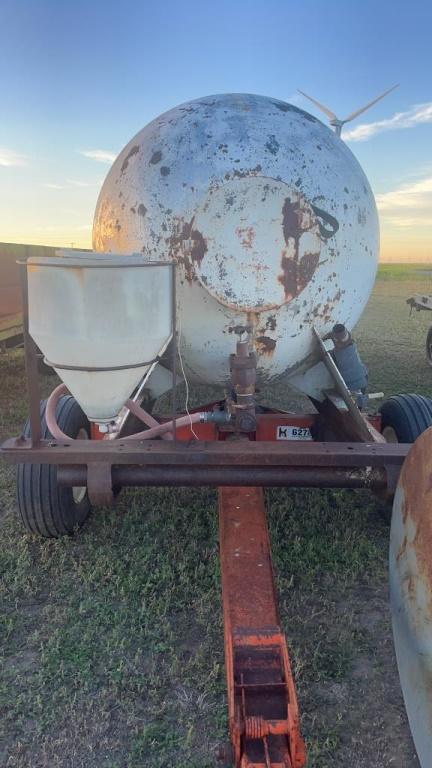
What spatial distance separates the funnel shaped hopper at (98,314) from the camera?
2.14 metres

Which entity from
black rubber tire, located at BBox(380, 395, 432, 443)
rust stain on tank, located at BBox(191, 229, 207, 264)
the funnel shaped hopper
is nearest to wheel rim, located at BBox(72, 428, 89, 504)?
the funnel shaped hopper

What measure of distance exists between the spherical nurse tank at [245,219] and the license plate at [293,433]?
2.67 ft

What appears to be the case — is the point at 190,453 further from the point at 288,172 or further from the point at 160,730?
the point at 288,172

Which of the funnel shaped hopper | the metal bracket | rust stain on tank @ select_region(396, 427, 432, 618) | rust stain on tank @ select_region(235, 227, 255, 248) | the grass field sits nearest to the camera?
rust stain on tank @ select_region(396, 427, 432, 618)

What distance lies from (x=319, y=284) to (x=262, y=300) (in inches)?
13.7

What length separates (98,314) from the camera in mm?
2156

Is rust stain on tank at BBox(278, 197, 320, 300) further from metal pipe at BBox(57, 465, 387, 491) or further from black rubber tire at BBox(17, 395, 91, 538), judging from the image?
black rubber tire at BBox(17, 395, 91, 538)

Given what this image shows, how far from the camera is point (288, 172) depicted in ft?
9.47

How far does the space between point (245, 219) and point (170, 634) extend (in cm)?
200

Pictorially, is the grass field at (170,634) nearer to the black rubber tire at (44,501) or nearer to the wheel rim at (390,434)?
the black rubber tire at (44,501)

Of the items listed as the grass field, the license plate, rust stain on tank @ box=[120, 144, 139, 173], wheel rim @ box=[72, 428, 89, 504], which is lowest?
the grass field

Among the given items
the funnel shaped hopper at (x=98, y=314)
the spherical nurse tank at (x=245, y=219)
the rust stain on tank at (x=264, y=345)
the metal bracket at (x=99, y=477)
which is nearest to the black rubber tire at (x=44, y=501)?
the metal bracket at (x=99, y=477)

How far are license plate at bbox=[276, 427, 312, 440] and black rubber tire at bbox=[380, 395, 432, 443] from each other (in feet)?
1.77

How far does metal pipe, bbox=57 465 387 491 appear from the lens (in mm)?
2709
